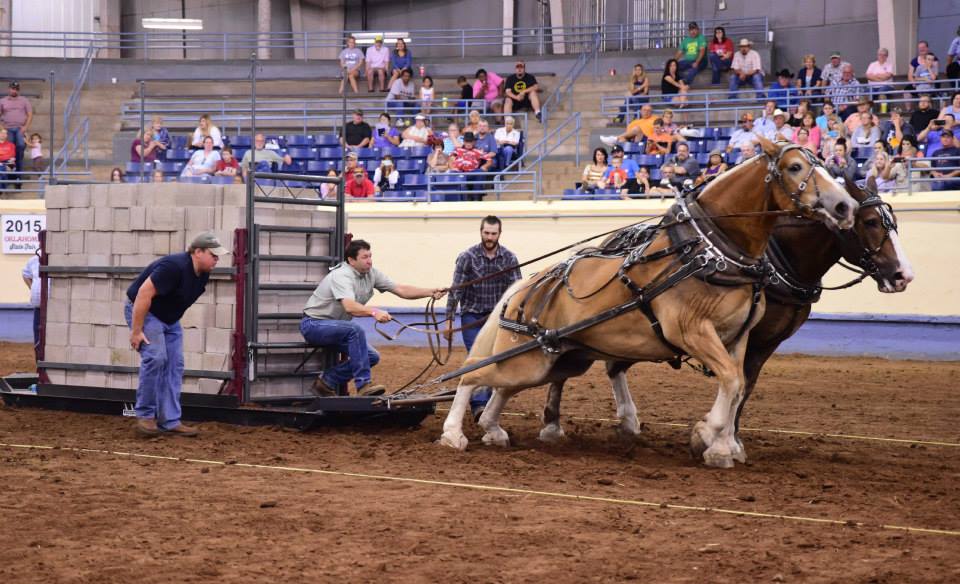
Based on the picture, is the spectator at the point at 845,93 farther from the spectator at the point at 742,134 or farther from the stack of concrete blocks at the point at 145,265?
the stack of concrete blocks at the point at 145,265

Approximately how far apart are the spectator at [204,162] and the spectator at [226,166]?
0.42 ft

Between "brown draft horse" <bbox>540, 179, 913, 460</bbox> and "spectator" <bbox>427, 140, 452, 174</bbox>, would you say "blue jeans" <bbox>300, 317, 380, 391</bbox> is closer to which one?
"brown draft horse" <bbox>540, 179, 913, 460</bbox>

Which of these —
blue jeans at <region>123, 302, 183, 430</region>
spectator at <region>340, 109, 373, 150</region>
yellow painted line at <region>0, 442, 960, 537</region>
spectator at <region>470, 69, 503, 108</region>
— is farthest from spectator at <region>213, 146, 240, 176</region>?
yellow painted line at <region>0, 442, 960, 537</region>

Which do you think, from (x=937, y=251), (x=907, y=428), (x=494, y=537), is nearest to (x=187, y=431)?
(x=494, y=537)

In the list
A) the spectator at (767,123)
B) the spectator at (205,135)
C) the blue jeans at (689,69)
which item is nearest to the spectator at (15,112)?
A: the spectator at (205,135)

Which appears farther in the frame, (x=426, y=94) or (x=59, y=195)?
(x=426, y=94)

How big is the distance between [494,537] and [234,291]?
15.1ft

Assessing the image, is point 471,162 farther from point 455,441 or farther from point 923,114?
point 455,441

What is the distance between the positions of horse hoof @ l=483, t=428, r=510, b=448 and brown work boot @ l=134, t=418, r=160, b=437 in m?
2.61

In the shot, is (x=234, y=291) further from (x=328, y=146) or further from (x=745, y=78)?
(x=745, y=78)

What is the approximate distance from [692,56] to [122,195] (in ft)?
48.1

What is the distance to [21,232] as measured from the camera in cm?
1955

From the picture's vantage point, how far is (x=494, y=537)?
5805mm

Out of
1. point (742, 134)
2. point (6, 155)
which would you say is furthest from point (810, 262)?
point (6, 155)
